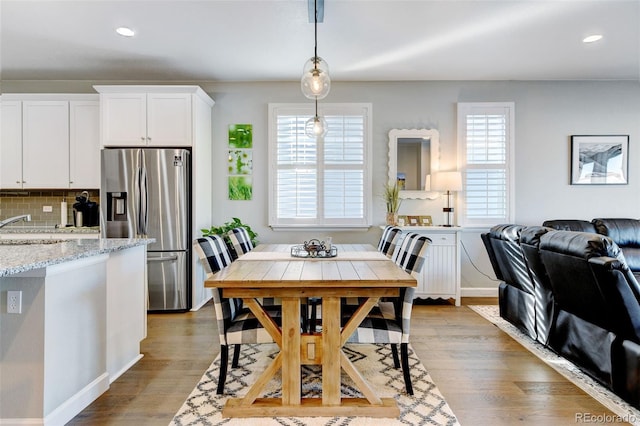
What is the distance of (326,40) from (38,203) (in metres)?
4.00

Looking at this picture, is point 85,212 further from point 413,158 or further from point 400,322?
point 413,158

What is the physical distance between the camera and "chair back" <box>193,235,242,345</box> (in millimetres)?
A: 2061

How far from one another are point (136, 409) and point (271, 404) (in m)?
0.79

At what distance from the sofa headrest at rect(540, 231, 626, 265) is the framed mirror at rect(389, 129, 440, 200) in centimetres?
212

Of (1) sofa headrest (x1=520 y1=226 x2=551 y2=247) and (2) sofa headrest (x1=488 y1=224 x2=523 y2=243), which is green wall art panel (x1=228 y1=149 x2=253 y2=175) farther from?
(1) sofa headrest (x1=520 y1=226 x2=551 y2=247)

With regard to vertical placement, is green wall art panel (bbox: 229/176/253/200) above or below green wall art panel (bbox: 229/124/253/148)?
below

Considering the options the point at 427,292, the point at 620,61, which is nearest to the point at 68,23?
the point at 427,292

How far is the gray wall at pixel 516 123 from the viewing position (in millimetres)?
4477

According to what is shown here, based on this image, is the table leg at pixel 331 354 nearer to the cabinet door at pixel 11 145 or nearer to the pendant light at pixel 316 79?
the pendant light at pixel 316 79

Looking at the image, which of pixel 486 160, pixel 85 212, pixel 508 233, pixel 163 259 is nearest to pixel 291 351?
pixel 508 233

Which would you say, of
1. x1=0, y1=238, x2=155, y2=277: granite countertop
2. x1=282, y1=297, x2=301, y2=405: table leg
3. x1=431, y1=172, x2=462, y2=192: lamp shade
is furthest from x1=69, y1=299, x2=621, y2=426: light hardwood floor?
x1=431, y1=172, x2=462, y2=192: lamp shade

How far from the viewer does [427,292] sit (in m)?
4.12

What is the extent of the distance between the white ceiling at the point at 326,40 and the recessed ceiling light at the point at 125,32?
0.19 feet

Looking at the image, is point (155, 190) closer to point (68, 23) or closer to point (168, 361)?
point (68, 23)
